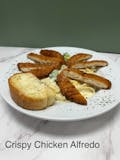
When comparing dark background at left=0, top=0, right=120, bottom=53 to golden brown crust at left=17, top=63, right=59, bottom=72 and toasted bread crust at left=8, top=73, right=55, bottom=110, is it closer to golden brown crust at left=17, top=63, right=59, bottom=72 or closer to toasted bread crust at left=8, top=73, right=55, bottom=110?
golden brown crust at left=17, top=63, right=59, bottom=72

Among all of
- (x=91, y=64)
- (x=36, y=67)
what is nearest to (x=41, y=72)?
(x=36, y=67)

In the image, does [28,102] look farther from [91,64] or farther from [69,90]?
[91,64]

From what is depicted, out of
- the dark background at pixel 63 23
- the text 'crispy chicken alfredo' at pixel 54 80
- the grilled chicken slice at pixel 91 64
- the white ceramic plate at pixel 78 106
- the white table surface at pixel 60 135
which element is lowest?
the white table surface at pixel 60 135

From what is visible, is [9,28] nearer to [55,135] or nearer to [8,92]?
[8,92]

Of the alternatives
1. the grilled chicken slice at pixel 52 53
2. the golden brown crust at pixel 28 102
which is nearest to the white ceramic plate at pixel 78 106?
the golden brown crust at pixel 28 102

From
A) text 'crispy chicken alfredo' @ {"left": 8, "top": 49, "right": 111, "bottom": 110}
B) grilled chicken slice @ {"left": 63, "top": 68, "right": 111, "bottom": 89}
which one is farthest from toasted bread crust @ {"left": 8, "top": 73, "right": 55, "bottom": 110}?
grilled chicken slice @ {"left": 63, "top": 68, "right": 111, "bottom": 89}

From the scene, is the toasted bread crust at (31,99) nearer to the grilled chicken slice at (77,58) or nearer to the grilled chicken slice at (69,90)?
the grilled chicken slice at (69,90)

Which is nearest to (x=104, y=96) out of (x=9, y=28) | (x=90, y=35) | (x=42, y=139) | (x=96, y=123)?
(x=96, y=123)
